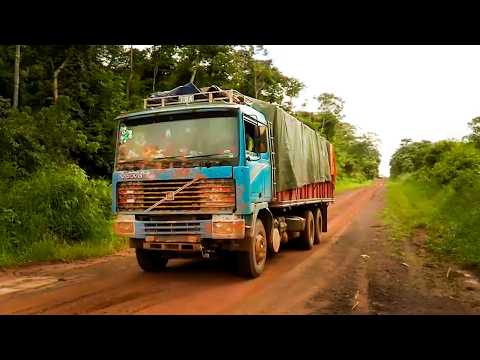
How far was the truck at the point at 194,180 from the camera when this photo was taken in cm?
679

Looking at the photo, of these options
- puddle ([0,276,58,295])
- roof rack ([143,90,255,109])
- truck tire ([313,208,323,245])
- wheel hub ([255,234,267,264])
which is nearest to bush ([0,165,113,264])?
puddle ([0,276,58,295])

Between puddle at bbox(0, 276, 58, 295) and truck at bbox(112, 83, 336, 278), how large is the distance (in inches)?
57.3

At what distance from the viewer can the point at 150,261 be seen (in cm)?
808

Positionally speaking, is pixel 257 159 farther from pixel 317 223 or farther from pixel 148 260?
pixel 317 223

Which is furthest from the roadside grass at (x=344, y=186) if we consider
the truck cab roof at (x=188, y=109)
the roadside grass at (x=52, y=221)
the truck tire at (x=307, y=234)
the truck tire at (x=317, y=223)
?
the truck cab roof at (x=188, y=109)

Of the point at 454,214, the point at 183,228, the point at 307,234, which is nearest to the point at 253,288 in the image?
the point at 183,228

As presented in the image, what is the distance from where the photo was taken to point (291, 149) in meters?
9.25

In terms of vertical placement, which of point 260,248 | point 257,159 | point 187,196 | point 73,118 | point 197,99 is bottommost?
point 260,248

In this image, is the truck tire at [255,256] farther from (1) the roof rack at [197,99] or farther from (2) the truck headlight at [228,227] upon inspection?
(1) the roof rack at [197,99]

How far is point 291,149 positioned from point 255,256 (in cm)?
280

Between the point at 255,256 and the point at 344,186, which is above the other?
the point at 344,186

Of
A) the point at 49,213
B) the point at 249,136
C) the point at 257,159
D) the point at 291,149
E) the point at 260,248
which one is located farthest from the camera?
the point at 49,213
